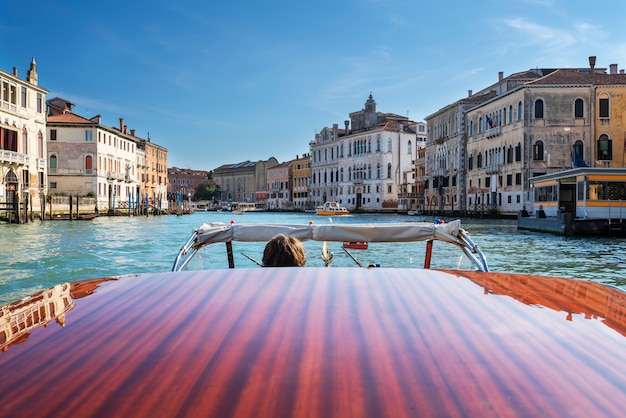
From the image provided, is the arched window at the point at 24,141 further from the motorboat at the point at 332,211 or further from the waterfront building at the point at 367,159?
the waterfront building at the point at 367,159

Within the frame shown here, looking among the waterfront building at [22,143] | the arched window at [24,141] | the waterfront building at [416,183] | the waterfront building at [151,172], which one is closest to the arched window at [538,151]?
the waterfront building at [416,183]

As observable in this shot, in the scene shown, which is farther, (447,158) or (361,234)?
(447,158)

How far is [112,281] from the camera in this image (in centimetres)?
216

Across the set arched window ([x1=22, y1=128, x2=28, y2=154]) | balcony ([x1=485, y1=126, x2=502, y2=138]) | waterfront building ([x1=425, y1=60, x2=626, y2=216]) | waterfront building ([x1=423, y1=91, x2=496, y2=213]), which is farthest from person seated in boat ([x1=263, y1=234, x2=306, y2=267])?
waterfront building ([x1=423, y1=91, x2=496, y2=213])

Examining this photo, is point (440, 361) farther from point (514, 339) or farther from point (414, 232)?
point (414, 232)

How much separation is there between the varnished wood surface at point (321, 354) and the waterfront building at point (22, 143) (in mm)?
28389

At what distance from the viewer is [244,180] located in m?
95.0

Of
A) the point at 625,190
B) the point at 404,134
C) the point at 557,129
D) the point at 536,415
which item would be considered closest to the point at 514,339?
the point at 536,415

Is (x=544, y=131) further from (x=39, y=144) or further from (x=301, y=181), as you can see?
(x=301, y=181)

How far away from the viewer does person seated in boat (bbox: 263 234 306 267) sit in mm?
2838

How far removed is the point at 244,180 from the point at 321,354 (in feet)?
310

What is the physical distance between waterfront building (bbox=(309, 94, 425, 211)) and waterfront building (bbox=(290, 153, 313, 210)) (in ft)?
8.95

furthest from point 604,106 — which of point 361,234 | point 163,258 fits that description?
point 361,234

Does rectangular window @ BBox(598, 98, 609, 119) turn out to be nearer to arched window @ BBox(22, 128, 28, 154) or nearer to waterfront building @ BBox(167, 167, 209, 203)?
arched window @ BBox(22, 128, 28, 154)
